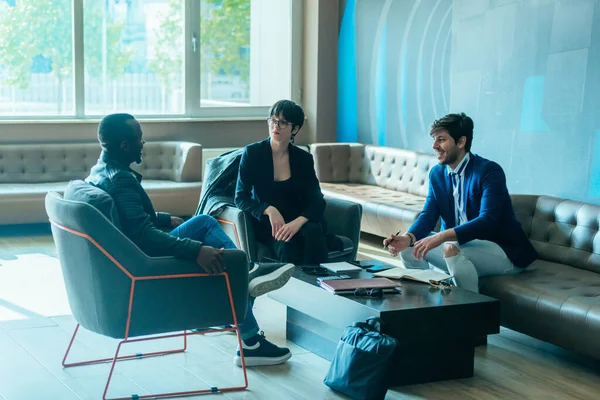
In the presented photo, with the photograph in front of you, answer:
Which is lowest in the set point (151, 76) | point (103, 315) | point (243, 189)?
point (103, 315)

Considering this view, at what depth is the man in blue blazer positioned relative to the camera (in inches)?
182

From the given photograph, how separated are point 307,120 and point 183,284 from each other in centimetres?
619

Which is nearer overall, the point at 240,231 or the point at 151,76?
the point at 240,231

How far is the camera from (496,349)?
4.51 metres

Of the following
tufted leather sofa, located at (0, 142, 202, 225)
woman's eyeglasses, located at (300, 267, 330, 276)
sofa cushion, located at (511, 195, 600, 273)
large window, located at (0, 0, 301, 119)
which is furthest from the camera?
large window, located at (0, 0, 301, 119)

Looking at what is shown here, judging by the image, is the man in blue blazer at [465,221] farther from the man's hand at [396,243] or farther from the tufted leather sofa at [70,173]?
the tufted leather sofa at [70,173]

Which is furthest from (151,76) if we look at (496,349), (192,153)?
(496,349)

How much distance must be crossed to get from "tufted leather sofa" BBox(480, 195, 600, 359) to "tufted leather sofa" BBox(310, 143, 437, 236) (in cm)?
163

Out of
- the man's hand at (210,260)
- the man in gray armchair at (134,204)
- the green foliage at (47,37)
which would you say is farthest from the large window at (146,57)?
the man's hand at (210,260)

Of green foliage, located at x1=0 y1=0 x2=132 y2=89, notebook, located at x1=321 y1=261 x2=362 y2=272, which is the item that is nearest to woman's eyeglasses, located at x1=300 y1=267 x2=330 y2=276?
notebook, located at x1=321 y1=261 x2=362 y2=272

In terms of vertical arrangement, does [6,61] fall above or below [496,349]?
above

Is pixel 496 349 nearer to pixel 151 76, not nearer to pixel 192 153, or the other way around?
pixel 192 153

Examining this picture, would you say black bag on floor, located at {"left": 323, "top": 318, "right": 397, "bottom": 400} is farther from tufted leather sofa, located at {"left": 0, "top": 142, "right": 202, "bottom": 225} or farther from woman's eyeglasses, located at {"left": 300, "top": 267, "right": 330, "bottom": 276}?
tufted leather sofa, located at {"left": 0, "top": 142, "right": 202, "bottom": 225}

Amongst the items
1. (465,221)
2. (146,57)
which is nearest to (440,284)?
(465,221)
